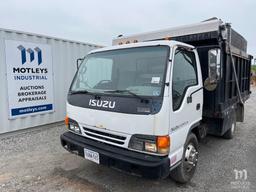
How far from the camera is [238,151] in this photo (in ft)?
13.8

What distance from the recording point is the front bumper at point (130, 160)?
86.8 inches

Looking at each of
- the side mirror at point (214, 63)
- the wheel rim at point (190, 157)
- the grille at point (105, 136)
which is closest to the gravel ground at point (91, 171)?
the wheel rim at point (190, 157)

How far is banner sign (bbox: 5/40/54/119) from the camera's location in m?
5.04

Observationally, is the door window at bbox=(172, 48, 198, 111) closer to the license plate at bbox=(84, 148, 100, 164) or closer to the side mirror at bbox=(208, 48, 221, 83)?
the side mirror at bbox=(208, 48, 221, 83)

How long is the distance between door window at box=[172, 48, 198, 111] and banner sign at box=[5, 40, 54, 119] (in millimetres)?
4339

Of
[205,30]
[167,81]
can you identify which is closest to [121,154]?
[167,81]

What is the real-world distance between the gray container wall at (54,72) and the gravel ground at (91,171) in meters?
0.55

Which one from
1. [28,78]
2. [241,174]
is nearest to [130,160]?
[241,174]

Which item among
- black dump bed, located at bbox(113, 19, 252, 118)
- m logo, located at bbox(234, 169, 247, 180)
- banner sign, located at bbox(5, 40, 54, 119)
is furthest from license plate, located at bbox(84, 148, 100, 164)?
banner sign, located at bbox(5, 40, 54, 119)

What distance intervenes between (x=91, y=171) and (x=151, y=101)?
6.17ft

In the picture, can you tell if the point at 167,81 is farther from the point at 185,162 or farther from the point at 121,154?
the point at 185,162

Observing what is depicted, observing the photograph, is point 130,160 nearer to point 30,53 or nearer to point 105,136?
point 105,136

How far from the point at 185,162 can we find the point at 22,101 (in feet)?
14.7

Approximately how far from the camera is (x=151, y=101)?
2.29 metres
